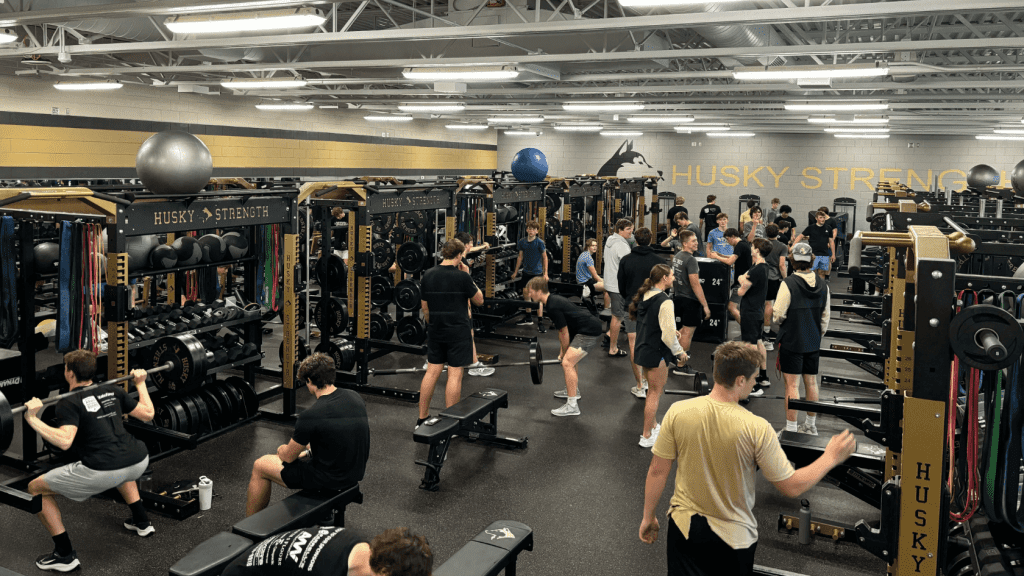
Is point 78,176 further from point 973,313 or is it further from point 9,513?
point 973,313

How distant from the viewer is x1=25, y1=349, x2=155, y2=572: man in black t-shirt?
386cm

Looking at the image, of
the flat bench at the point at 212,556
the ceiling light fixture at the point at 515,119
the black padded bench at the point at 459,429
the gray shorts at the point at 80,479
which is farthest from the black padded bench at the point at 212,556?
the ceiling light fixture at the point at 515,119

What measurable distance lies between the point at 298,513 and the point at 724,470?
207 centimetres

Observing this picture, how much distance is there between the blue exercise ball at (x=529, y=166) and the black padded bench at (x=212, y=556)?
7.75m

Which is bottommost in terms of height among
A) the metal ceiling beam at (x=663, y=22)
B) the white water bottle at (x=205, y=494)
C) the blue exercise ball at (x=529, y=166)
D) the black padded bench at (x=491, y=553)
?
the white water bottle at (x=205, y=494)

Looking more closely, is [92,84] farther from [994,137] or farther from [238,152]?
[994,137]

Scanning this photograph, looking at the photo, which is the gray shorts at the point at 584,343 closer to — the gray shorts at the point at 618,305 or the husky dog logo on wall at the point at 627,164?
the gray shorts at the point at 618,305

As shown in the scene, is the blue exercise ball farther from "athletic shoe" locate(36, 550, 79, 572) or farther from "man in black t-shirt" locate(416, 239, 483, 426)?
"athletic shoe" locate(36, 550, 79, 572)

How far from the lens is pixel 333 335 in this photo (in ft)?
26.6

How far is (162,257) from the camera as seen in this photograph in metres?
5.52

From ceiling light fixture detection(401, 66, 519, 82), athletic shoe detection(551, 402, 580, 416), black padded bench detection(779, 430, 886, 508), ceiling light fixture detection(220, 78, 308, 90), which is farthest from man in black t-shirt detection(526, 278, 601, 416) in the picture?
ceiling light fixture detection(220, 78, 308, 90)

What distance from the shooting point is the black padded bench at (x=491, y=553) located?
9.91 ft

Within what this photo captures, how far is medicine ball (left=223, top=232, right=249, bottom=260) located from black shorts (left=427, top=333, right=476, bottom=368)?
184 centimetres

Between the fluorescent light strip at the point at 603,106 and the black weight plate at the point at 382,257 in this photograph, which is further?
the fluorescent light strip at the point at 603,106
